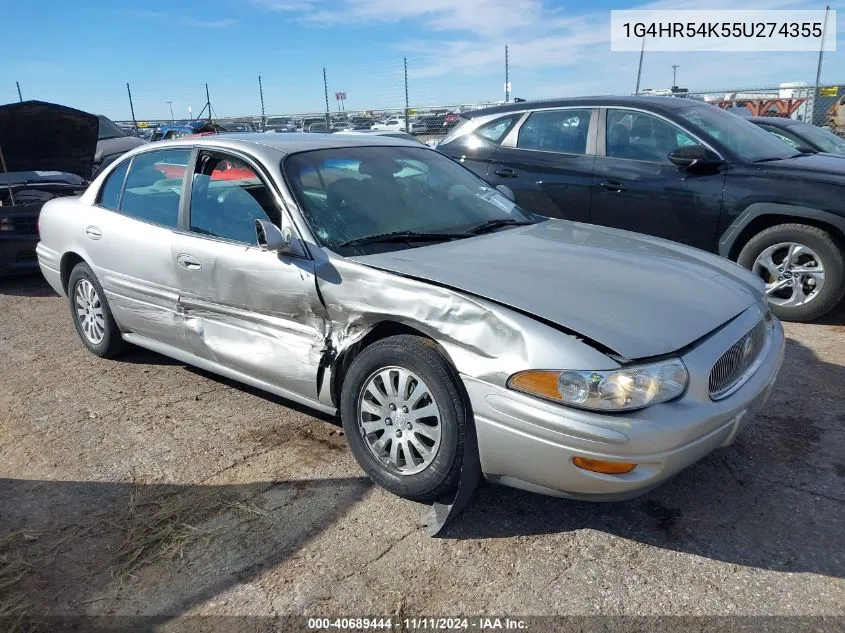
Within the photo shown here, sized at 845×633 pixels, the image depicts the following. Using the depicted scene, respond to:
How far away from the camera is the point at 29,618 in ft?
7.75

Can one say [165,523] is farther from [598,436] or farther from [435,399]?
[598,436]

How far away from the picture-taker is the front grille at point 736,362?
2.65 m

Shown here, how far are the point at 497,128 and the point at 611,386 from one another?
15.7ft

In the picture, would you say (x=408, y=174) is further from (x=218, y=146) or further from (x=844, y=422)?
(x=844, y=422)

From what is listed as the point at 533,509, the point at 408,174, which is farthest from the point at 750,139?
the point at 533,509

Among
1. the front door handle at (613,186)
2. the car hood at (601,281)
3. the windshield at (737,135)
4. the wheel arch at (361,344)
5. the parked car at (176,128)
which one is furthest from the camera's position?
the parked car at (176,128)

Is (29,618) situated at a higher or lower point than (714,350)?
lower

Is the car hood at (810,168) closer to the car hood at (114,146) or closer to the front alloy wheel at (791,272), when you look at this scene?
the front alloy wheel at (791,272)

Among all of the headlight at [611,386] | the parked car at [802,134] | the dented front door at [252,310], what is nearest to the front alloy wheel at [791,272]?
the headlight at [611,386]

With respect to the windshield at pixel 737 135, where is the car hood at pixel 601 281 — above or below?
below

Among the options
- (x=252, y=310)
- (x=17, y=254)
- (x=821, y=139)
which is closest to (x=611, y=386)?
(x=252, y=310)

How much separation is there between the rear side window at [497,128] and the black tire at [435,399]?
13.9 feet

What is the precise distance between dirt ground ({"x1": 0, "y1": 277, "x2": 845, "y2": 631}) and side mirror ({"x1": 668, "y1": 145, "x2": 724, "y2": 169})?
84.5 inches

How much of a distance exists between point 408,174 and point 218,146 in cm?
108
